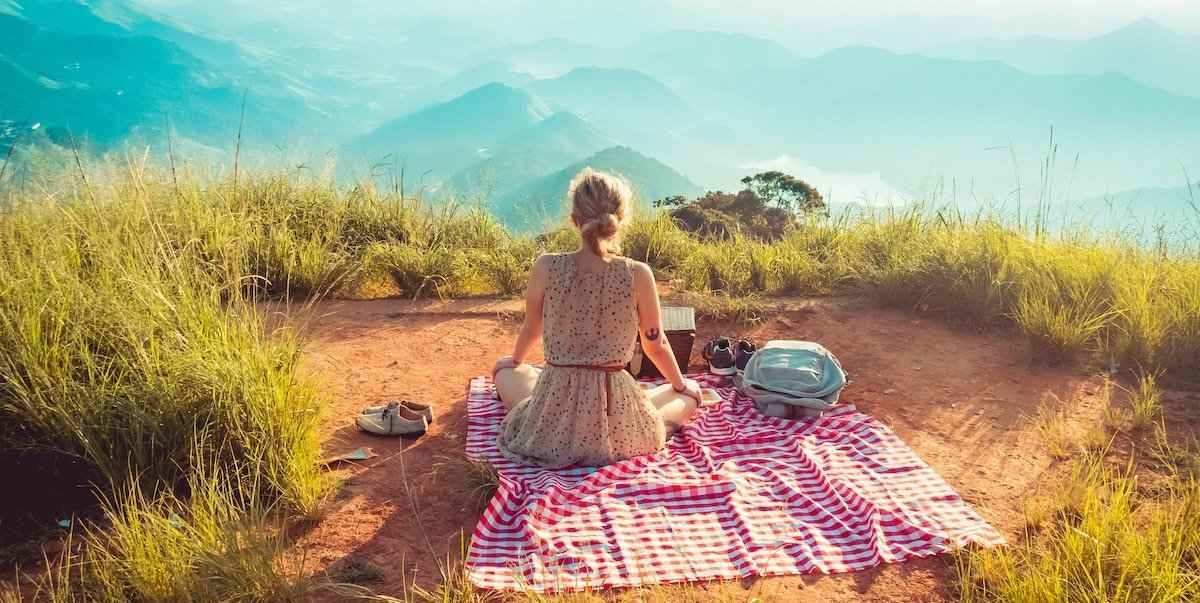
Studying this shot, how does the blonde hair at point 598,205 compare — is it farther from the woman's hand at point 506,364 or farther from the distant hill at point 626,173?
the distant hill at point 626,173

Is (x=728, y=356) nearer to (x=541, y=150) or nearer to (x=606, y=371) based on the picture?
(x=606, y=371)

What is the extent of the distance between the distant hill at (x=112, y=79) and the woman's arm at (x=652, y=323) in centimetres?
Answer: 12258

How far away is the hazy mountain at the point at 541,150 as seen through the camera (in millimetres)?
134250

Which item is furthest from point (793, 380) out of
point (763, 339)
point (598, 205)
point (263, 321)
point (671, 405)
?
point (263, 321)

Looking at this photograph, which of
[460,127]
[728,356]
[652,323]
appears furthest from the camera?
[460,127]

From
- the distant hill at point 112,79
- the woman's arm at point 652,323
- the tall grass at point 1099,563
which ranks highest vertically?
the distant hill at point 112,79

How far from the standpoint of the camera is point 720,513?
328 cm

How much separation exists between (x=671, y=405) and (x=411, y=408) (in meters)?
1.44

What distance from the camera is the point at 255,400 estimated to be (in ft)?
10.5

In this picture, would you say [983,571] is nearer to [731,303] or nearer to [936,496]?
[936,496]

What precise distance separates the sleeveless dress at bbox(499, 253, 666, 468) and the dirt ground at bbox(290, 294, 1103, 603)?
48 cm

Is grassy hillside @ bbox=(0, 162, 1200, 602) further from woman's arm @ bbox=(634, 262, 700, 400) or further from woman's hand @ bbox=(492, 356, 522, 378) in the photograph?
woman's arm @ bbox=(634, 262, 700, 400)

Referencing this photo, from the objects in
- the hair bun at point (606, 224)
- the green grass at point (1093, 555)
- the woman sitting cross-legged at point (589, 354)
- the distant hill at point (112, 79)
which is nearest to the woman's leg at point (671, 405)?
the woman sitting cross-legged at point (589, 354)

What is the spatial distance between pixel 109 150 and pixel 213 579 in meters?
5.26
